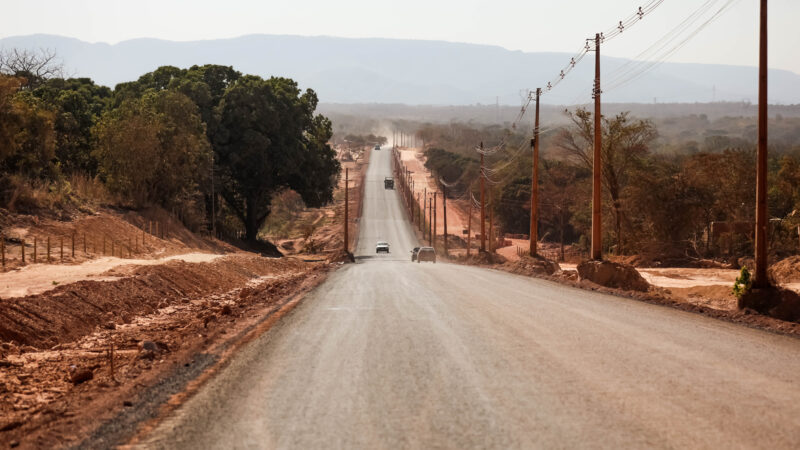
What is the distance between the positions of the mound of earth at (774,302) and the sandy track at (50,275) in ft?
52.4

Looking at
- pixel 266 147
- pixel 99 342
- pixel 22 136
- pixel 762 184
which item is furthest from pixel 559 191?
pixel 99 342

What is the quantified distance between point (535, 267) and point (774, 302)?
73.8ft

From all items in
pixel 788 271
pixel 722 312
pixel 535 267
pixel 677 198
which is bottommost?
pixel 535 267

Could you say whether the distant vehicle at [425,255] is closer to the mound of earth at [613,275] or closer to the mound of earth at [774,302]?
the mound of earth at [613,275]

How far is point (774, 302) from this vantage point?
62.3 ft

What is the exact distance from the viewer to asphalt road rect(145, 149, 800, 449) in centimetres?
773

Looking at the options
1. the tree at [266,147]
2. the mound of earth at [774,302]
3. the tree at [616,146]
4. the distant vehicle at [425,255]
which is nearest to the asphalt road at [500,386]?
the mound of earth at [774,302]

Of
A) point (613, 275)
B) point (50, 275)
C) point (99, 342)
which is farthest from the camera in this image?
point (613, 275)

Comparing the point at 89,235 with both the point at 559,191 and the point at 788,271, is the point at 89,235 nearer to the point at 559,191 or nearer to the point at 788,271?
the point at 788,271

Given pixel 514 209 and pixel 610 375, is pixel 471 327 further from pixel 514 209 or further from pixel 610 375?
pixel 514 209

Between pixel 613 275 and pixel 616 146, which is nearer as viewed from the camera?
pixel 613 275

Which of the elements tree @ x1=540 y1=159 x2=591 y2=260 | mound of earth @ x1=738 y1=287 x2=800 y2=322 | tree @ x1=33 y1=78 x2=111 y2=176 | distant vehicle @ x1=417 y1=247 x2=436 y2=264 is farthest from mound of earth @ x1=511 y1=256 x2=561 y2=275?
tree @ x1=540 y1=159 x2=591 y2=260

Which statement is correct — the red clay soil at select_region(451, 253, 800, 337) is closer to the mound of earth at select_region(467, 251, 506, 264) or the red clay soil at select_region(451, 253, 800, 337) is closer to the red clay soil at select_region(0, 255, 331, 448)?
the red clay soil at select_region(0, 255, 331, 448)

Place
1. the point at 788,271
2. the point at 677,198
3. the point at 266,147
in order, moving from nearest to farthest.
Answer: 1. the point at 788,271
2. the point at 677,198
3. the point at 266,147
